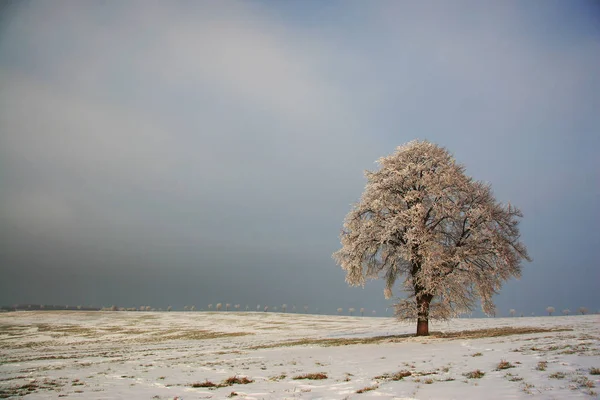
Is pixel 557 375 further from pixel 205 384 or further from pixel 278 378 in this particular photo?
pixel 205 384

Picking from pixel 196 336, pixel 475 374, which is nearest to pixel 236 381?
pixel 475 374

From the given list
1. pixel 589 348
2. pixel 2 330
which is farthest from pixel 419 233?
pixel 2 330

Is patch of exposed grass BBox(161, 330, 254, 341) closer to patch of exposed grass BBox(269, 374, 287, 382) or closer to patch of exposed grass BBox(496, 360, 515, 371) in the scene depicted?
patch of exposed grass BBox(269, 374, 287, 382)

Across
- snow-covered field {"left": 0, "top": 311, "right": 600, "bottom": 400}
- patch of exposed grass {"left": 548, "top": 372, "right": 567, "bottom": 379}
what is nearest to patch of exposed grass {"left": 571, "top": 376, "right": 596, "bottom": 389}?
snow-covered field {"left": 0, "top": 311, "right": 600, "bottom": 400}

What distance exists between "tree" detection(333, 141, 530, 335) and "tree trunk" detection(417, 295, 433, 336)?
0.08m

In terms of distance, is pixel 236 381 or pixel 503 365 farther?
pixel 236 381

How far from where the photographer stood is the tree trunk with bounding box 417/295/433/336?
1238 inches

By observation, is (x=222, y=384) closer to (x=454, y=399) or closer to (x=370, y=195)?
(x=454, y=399)

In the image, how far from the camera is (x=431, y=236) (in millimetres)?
30250

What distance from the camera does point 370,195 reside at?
110 ft

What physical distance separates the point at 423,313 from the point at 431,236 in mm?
6582

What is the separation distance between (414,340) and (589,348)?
43.9ft

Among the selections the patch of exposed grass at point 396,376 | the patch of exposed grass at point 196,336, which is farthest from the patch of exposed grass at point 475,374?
the patch of exposed grass at point 196,336

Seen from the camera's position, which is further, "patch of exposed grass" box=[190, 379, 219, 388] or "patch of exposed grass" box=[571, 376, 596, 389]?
"patch of exposed grass" box=[190, 379, 219, 388]
